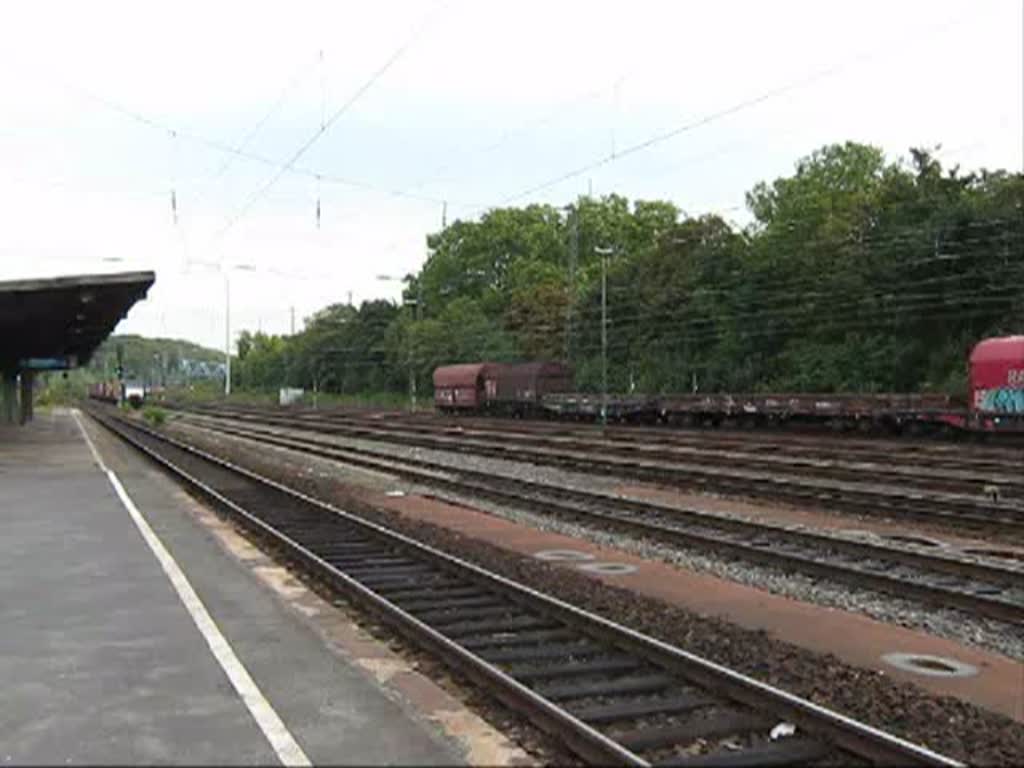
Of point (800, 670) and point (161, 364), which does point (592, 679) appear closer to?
point (800, 670)

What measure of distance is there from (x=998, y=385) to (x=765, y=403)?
11.4 metres

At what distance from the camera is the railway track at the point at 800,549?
981 cm

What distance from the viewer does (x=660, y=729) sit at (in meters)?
5.67

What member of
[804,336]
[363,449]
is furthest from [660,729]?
[804,336]

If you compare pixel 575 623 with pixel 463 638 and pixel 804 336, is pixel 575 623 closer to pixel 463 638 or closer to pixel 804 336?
pixel 463 638

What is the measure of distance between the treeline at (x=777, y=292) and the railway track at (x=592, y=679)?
42.5 m

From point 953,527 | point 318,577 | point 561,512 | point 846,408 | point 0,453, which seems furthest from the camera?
point 846,408

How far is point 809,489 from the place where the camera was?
58.6 ft

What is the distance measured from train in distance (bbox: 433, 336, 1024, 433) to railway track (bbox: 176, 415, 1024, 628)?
18069 millimetres

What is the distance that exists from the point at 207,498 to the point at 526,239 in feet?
309

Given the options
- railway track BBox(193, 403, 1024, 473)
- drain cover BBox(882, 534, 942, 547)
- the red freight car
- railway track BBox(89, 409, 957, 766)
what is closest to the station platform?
railway track BBox(89, 409, 957, 766)

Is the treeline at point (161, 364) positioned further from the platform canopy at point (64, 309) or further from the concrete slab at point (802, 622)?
the concrete slab at point (802, 622)

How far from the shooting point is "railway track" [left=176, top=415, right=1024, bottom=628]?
9812 mm

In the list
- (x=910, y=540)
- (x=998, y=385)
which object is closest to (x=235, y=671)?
(x=910, y=540)
